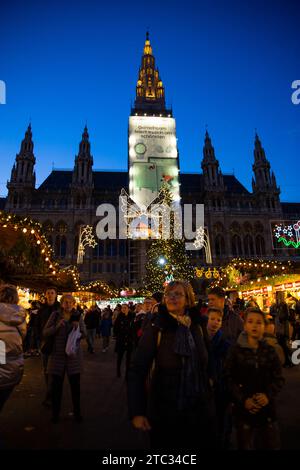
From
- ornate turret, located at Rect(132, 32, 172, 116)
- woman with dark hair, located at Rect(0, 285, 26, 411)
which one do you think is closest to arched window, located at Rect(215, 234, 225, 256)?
ornate turret, located at Rect(132, 32, 172, 116)

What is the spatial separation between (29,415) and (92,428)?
3.17 feet

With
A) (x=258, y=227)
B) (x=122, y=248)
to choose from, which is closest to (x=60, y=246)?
(x=122, y=248)

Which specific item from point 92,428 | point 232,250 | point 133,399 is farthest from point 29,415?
point 232,250

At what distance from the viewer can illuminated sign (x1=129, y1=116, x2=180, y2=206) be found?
3250 cm

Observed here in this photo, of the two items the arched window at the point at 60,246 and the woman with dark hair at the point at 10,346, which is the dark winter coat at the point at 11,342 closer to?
the woman with dark hair at the point at 10,346

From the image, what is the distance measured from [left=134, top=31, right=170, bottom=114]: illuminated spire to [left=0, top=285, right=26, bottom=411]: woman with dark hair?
4314cm

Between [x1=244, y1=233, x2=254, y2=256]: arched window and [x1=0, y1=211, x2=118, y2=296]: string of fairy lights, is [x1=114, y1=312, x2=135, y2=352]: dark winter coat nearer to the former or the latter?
[x1=0, y1=211, x2=118, y2=296]: string of fairy lights

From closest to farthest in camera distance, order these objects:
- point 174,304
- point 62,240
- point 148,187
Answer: point 174,304, point 148,187, point 62,240

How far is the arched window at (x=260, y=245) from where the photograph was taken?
39.4 metres

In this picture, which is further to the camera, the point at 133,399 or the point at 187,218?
the point at 187,218

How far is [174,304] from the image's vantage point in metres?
1.74

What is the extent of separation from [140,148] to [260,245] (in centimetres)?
2185

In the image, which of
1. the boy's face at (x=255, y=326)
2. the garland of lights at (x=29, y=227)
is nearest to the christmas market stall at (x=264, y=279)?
the garland of lights at (x=29, y=227)
